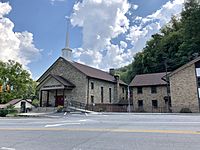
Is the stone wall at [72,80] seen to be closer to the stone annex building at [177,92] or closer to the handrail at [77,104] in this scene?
the handrail at [77,104]

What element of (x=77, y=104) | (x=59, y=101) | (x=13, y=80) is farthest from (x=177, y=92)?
(x=13, y=80)

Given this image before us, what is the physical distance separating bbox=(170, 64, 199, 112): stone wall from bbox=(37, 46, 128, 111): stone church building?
31.8 ft

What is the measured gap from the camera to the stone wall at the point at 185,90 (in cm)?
3194

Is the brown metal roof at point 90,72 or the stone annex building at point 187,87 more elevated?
the brown metal roof at point 90,72

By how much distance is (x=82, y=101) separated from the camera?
37.4m

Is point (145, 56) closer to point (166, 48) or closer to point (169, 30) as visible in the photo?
point (166, 48)

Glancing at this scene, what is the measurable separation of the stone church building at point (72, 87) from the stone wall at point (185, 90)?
9.68 meters

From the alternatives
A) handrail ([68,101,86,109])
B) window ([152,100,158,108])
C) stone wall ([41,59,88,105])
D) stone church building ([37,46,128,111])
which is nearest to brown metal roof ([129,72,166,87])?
window ([152,100,158,108])

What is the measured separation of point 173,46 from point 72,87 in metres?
30.5

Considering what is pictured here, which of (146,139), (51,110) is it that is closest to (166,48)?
(51,110)

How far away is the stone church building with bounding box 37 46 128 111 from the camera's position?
123 feet

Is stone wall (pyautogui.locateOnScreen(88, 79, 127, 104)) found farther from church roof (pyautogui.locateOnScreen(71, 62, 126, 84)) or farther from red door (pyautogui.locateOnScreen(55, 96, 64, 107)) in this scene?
red door (pyautogui.locateOnScreen(55, 96, 64, 107))

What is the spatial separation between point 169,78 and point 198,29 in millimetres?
17673

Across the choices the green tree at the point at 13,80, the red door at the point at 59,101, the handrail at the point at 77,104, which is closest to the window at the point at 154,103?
the handrail at the point at 77,104
